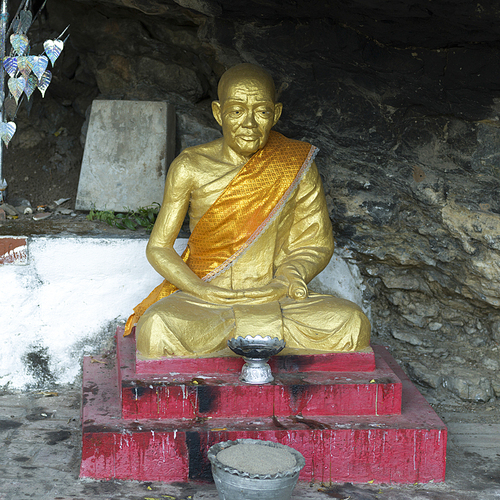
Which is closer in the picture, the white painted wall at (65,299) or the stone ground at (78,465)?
the stone ground at (78,465)

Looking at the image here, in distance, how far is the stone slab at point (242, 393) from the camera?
3674 mm

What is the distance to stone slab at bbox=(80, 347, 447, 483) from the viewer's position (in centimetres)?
353

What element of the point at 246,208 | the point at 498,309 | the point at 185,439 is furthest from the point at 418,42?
the point at 185,439

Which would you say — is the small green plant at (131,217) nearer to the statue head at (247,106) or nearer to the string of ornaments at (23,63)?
the string of ornaments at (23,63)

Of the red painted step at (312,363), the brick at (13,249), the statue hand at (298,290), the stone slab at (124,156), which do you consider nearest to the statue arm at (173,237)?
the statue hand at (298,290)

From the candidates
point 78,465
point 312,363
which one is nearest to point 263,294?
point 312,363

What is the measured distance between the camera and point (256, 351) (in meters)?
3.63

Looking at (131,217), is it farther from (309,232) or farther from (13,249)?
(309,232)

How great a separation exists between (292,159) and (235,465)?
208 cm

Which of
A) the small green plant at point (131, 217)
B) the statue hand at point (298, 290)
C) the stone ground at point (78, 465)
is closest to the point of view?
the stone ground at point (78, 465)

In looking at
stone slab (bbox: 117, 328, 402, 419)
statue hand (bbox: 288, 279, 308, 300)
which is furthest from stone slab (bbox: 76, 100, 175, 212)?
stone slab (bbox: 117, 328, 402, 419)

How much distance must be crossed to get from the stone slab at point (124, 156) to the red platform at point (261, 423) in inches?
81.1

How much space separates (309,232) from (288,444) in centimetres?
144

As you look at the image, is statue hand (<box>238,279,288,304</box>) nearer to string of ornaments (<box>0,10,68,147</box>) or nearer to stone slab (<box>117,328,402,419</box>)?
stone slab (<box>117,328,402,419</box>)
